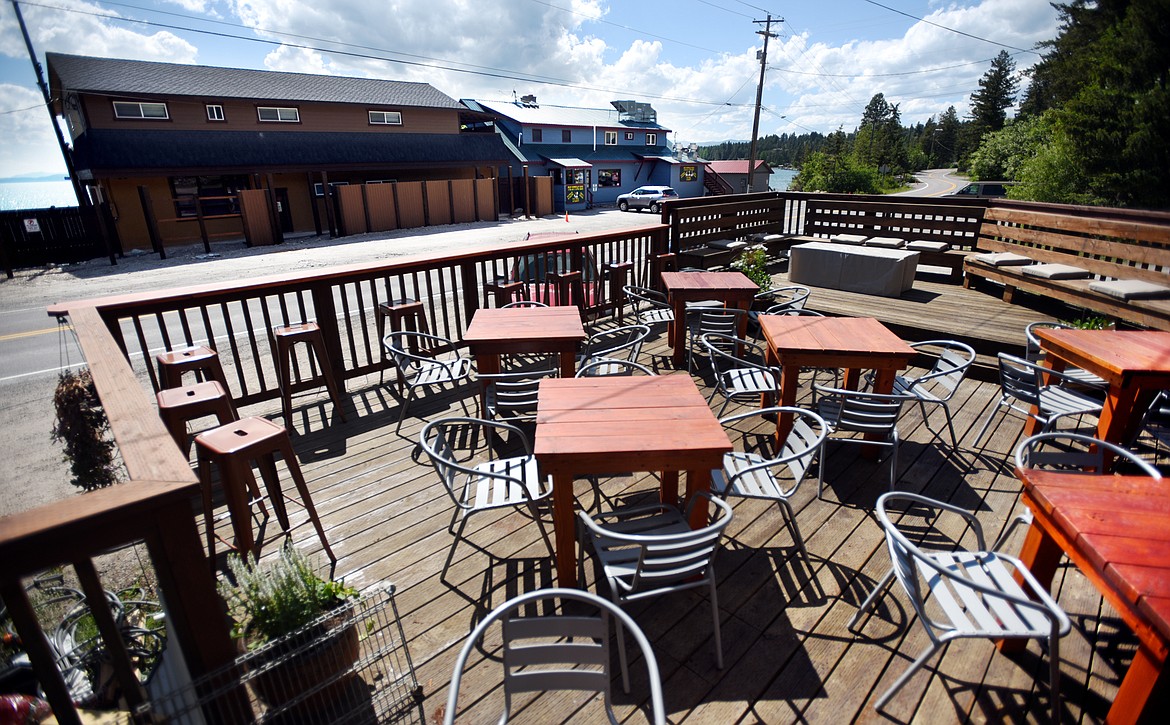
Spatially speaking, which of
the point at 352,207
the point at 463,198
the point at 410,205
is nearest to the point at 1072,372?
the point at 352,207

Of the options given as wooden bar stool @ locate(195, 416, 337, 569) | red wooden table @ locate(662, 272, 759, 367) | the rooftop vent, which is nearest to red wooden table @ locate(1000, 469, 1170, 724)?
wooden bar stool @ locate(195, 416, 337, 569)

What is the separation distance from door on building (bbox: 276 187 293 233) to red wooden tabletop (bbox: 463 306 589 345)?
19.9 metres

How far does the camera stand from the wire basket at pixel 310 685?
146cm

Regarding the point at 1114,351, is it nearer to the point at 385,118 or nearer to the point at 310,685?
the point at 310,685

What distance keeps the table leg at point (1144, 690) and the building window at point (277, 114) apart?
25.9 m

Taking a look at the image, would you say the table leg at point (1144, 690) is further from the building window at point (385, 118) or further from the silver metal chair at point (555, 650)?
the building window at point (385, 118)

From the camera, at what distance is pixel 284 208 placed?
2091 cm

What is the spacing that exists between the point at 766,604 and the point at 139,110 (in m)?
24.3

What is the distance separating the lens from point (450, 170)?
25562mm

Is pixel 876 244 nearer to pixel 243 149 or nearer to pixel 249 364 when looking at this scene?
pixel 249 364

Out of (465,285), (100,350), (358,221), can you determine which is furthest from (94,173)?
(100,350)

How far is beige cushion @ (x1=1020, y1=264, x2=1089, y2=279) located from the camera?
572cm

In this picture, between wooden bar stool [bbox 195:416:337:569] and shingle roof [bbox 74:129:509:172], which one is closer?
wooden bar stool [bbox 195:416:337:569]

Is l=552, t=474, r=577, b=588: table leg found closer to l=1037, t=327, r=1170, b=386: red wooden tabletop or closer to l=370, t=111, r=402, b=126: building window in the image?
l=1037, t=327, r=1170, b=386: red wooden tabletop
